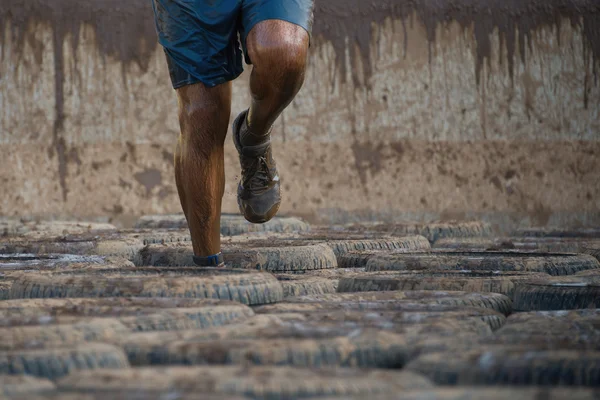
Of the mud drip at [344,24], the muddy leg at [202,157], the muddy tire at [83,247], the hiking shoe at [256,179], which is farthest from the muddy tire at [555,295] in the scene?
the mud drip at [344,24]

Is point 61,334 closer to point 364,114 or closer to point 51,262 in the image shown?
point 51,262

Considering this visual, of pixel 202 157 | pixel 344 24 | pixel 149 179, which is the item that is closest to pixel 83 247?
pixel 202 157

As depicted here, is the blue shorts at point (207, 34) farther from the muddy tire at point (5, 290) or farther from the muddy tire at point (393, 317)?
the muddy tire at point (393, 317)

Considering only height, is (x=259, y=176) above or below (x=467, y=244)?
above

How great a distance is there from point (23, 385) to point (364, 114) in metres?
7.52

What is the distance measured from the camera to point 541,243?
17.6 feet

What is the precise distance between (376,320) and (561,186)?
7.09 meters

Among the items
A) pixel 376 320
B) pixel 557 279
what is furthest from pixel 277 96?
pixel 376 320

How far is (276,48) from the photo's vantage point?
10.3 feet

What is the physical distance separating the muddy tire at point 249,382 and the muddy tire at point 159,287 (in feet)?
3.46

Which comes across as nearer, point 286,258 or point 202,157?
point 202,157

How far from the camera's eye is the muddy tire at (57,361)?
1682 millimetres

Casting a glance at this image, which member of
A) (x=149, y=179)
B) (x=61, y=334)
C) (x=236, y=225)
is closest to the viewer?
(x=61, y=334)

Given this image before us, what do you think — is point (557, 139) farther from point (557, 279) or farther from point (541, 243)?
point (557, 279)
